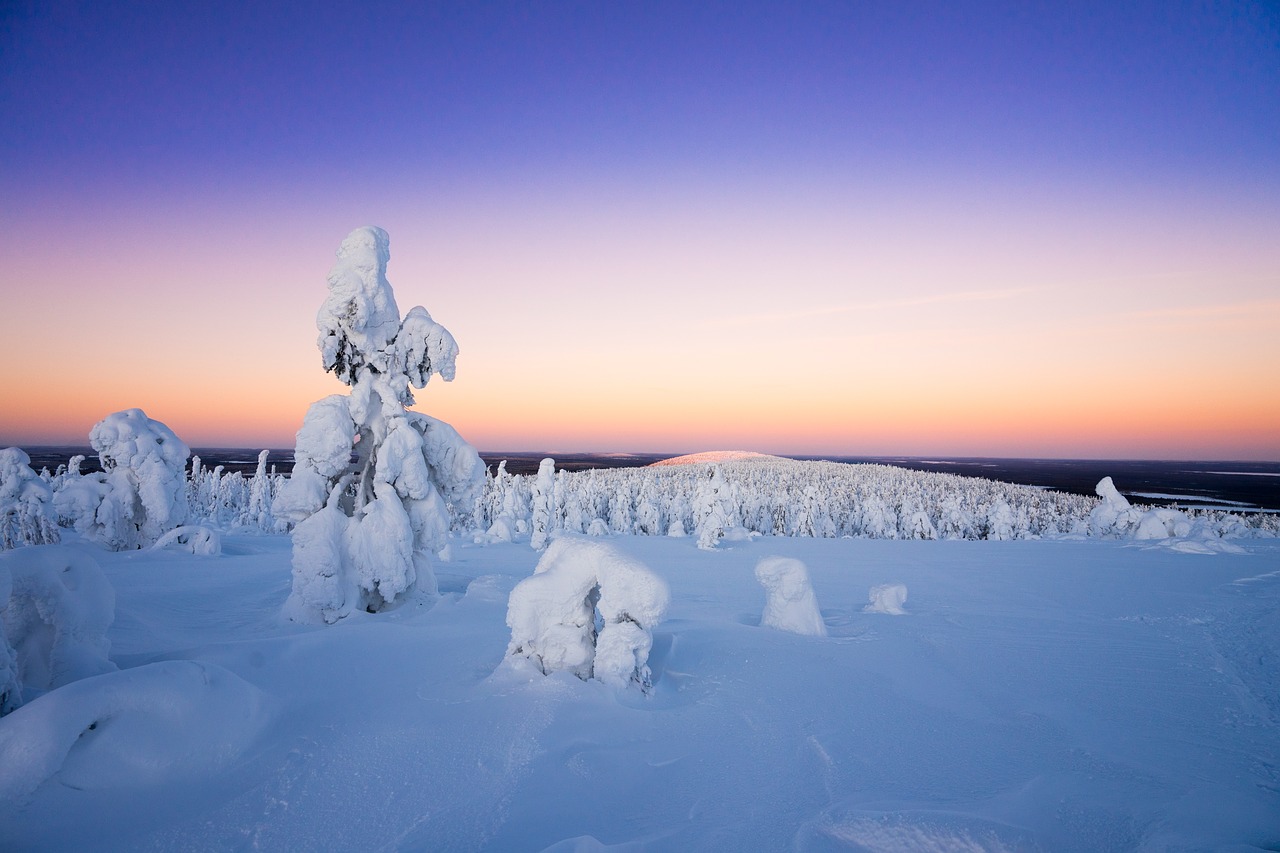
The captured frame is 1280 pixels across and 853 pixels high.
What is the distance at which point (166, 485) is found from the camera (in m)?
20.9

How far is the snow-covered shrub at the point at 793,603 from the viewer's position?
10.6m

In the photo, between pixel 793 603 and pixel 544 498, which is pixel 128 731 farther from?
pixel 544 498

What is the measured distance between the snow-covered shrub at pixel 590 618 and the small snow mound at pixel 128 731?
292cm

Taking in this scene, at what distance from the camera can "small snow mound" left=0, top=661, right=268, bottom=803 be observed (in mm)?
4043

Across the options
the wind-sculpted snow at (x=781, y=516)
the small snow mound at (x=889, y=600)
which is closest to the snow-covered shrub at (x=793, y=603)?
the small snow mound at (x=889, y=600)

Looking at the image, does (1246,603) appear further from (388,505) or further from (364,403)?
(364,403)

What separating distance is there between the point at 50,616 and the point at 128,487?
65.7 ft

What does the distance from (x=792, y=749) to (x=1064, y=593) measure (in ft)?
49.6

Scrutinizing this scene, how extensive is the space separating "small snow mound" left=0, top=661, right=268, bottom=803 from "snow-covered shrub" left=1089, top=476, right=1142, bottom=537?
46.1 metres

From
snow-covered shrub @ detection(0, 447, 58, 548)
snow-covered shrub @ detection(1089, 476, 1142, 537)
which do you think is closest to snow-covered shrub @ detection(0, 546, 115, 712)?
snow-covered shrub @ detection(0, 447, 58, 548)

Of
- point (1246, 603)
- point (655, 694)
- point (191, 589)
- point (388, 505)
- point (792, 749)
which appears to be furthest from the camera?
point (1246, 603)

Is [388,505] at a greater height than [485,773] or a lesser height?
greater

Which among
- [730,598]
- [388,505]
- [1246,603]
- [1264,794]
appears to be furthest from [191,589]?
[1246,603]

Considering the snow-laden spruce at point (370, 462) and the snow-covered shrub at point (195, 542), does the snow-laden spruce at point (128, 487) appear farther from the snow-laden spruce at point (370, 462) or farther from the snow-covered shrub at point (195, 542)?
the snow-laden spruce at point (370, 462)
